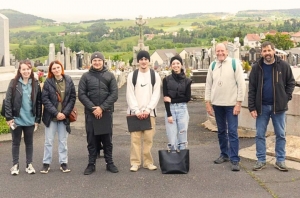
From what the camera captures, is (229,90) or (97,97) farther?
(229,90)

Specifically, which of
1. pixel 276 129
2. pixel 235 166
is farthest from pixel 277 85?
pixel 235 166

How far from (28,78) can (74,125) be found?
4121mm

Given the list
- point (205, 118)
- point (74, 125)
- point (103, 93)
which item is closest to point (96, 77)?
point (103, 93)

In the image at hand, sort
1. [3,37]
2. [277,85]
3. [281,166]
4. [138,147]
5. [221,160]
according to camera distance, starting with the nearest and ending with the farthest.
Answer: [277,85] → [281,166] → [138,147] → [221,160] → [3,37]

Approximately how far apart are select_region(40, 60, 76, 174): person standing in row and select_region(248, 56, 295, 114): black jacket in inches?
97.2

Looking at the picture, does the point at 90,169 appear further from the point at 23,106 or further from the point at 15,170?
the point at 23,106

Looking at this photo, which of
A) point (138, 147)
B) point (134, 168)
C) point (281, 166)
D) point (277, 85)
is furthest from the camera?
point (138, 147)

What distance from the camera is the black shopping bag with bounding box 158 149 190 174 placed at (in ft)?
21.5

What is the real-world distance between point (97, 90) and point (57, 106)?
0.61 m

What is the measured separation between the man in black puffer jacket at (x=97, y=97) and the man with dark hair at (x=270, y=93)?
191 cm

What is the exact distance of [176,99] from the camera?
685 cm

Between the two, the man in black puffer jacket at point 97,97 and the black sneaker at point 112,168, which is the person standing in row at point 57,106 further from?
the black sneaker at point 112,168

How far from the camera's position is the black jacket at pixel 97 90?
6582 millimetres

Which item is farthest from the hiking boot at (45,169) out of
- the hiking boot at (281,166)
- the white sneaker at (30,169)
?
the hiking boot at (281,166)
